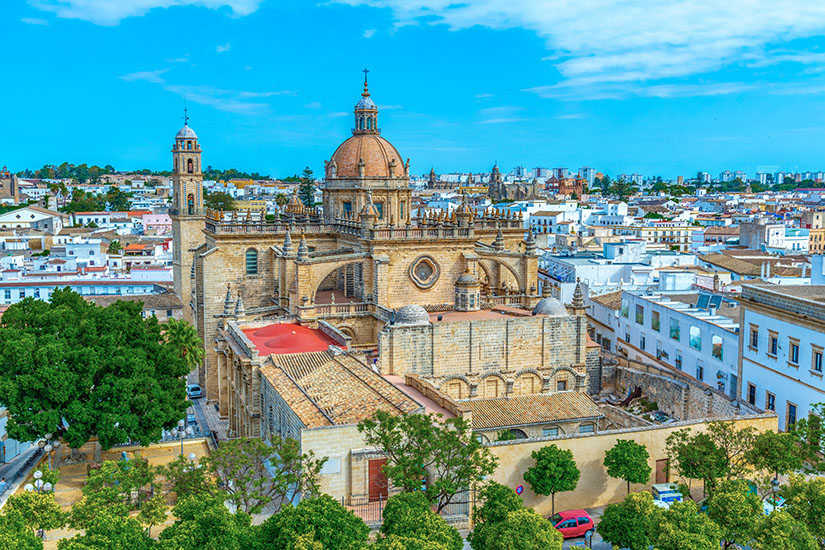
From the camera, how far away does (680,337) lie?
3875cm

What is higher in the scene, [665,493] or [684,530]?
[684,530]

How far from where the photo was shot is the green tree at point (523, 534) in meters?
17.0

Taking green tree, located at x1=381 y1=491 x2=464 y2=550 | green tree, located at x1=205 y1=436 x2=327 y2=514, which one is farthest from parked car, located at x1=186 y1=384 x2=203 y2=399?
green tree, located at x1=381 y1=491 x2=464 y2=550

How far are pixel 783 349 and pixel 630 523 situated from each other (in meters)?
13.9

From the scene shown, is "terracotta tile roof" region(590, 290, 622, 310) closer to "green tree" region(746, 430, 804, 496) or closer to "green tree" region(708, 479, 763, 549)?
"green tree" region(746, 430, 804, 496)

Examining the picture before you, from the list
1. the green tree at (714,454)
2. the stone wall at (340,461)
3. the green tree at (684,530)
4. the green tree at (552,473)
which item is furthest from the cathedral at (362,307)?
the green tree at (684,530)

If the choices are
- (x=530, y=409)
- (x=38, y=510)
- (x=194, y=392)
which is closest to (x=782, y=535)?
(x=530, y=409)

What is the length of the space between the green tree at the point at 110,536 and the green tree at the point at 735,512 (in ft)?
42.6

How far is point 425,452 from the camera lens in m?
21.0

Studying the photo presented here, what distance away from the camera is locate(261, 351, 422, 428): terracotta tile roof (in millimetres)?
23922

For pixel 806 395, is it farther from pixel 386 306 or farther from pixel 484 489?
pixel 386 306

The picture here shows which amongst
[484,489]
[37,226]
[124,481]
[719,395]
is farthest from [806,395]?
[37,226]

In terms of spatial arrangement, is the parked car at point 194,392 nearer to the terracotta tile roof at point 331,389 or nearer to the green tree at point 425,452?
the terracotta tile roof at point 331,389

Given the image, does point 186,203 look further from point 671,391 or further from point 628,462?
point 628,462
